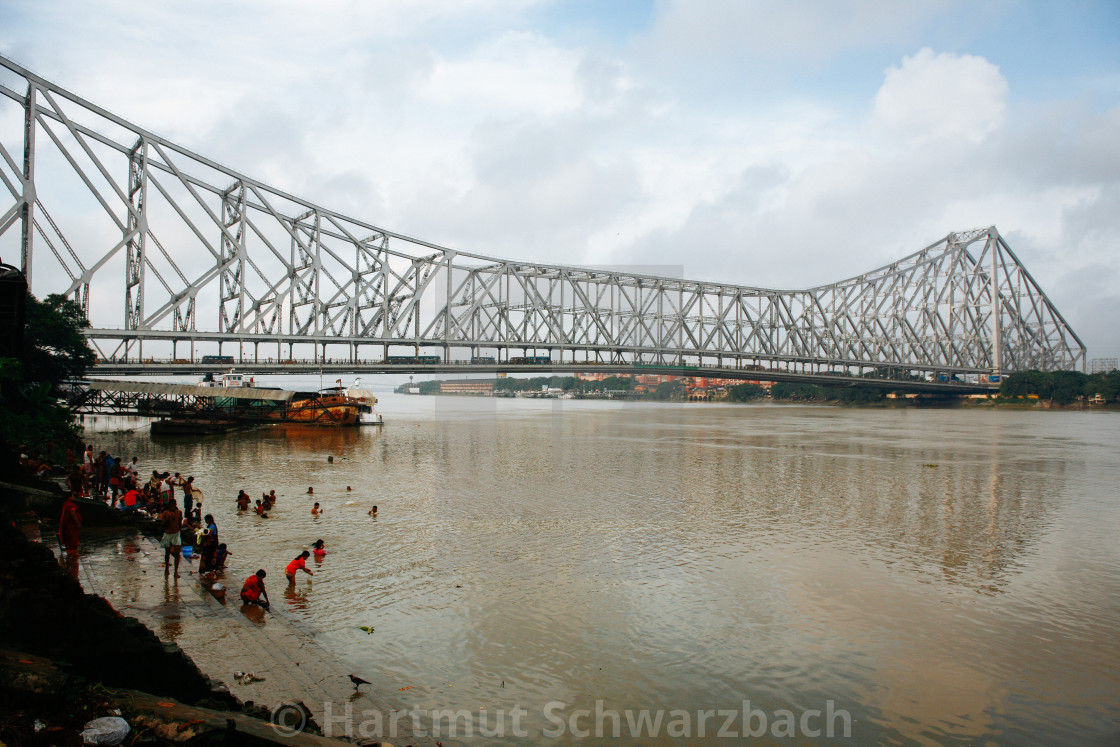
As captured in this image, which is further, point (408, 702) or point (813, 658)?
point (813, 658)

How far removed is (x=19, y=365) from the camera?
51.6 feet

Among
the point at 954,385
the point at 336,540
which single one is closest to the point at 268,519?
the point at 336,540

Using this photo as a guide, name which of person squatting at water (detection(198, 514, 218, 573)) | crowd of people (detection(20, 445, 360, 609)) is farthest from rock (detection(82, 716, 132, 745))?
person squatting at water (detection(198, 514, 218, 573))

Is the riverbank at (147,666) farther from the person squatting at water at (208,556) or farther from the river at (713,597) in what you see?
the person squatting at water at (208,556)

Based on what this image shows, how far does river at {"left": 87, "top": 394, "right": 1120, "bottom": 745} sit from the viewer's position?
7668 millimetres

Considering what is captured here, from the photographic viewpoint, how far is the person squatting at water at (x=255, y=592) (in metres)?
10.1

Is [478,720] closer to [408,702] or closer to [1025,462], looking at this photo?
[408,702]

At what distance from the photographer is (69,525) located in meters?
10.8

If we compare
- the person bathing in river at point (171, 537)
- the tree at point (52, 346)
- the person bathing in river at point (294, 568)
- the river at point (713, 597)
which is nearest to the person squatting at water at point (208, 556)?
the person bathing in river at point (171, 537)

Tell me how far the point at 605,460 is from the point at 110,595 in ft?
77.3

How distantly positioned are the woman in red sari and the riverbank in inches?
52.0

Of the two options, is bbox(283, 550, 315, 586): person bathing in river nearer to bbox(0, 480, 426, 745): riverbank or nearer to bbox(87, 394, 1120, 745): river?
bbox(87, 394, 1120, 745): river

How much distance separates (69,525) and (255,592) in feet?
11.5

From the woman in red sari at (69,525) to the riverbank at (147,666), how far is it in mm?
1320
